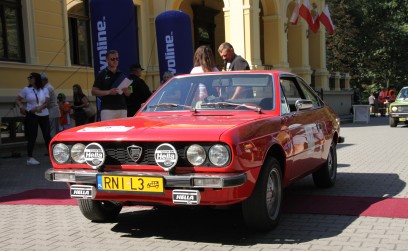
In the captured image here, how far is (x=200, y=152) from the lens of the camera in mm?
4148

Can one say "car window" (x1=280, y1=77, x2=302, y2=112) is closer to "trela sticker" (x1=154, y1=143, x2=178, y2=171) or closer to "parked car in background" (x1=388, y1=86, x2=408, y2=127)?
"trela sticker" (x1=154, y1=143, x2=178, y2=171)

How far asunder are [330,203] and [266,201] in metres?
1.70

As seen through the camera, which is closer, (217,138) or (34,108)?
(217,138)

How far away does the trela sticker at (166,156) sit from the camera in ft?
13.6

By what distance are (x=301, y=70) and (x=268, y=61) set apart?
352 centimetres

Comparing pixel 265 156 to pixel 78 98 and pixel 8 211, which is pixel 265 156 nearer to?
pixel 8 211

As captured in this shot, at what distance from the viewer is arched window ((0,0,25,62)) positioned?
42.4 ft

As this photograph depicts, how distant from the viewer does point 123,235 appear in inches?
190

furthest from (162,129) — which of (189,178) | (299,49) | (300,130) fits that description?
(299,49)

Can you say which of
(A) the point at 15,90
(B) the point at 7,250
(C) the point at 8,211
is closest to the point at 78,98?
(A) the point at 15,90

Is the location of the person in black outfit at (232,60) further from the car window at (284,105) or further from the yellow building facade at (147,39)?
the yellow building facade at (147,39)

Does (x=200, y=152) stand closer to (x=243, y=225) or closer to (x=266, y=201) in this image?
(x=266, y=201)

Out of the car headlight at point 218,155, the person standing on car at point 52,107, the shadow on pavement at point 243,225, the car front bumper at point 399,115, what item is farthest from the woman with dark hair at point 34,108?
the car front bumper at point 399,115

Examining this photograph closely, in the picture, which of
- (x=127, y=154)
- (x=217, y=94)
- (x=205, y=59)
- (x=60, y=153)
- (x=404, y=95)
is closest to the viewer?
(x=127, y=154)
